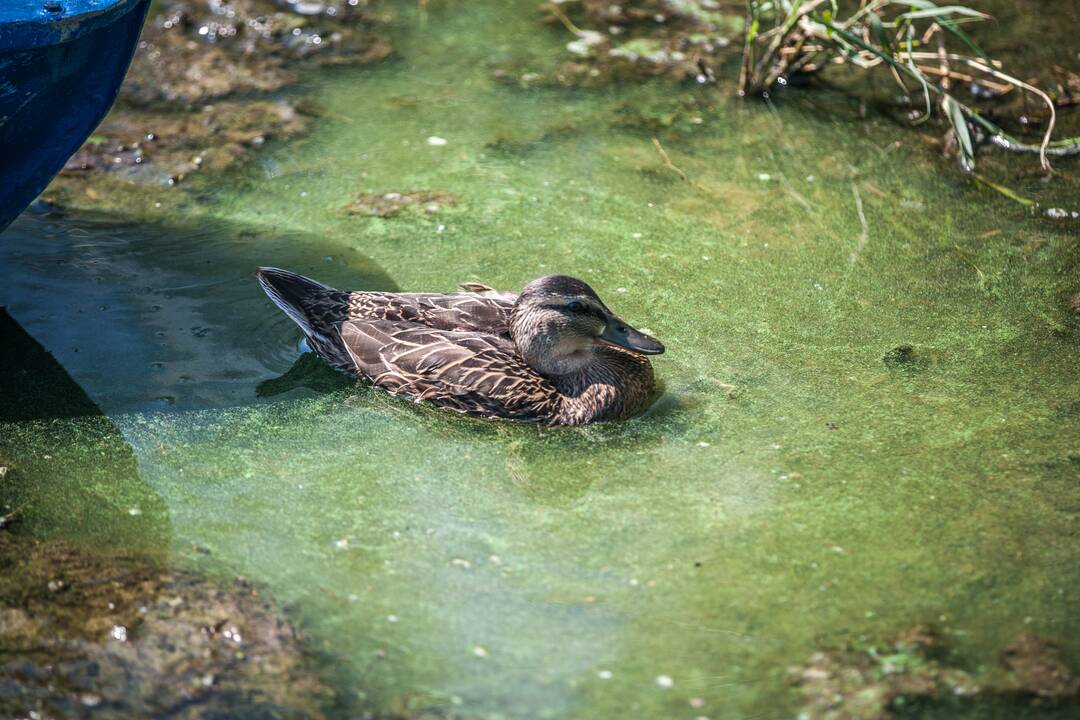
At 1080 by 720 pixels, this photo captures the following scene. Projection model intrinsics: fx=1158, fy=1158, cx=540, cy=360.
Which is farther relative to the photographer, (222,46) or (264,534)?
(222,46)

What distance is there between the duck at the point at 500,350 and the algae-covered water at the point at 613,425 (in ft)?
0.38

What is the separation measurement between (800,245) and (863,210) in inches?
22.1

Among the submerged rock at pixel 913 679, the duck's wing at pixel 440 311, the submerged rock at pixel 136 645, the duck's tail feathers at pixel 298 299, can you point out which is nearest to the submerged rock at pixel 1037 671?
the submerged rock at pixel 913 679

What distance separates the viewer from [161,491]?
4.23m

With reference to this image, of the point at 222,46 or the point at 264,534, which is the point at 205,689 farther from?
the point at 222,46

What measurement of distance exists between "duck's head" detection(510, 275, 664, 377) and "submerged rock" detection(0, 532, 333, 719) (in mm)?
1518

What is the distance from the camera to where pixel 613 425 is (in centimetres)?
463

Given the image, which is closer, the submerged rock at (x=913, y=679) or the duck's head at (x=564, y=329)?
the submerged rock at (x=913, y=679)

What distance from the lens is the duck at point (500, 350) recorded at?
4.59m

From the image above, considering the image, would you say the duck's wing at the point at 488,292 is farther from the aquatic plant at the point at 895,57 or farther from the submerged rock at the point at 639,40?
the submerged rock at the point at 639,40

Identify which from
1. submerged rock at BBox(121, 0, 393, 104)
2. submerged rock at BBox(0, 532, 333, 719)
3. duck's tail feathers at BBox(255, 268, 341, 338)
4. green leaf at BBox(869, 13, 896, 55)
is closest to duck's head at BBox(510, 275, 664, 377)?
duck's tail feathers at BBox(255, 268, 341, 338)

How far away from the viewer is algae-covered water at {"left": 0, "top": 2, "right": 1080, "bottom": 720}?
3643 mm

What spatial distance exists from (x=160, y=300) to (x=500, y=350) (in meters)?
1.71

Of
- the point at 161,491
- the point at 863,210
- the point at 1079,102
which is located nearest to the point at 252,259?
the point at 161,491
